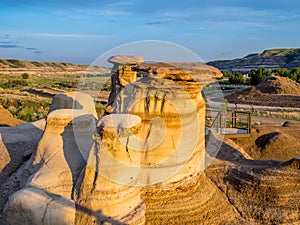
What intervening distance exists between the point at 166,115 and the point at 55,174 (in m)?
1.85

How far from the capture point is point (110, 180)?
451cm

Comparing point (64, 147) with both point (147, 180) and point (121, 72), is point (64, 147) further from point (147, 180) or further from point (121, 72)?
point (121, 72)

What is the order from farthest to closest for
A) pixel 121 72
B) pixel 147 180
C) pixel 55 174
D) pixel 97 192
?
pixel 121 72 < pixel 55 174 < pixel 147 180 < pixel 97 192

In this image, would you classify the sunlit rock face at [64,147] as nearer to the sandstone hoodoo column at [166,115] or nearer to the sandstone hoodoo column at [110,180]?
the sandstone hoodoo column at [110,180]

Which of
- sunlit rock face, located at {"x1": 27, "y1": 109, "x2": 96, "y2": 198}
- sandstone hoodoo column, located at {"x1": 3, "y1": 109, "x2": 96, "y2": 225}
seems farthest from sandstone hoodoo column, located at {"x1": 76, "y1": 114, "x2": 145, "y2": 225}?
sunlit rock face, located at {"x1": 27, "y1": 109, "x2": 96, "y2": 198}

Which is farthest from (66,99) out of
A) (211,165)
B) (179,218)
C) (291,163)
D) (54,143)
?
(291,163)

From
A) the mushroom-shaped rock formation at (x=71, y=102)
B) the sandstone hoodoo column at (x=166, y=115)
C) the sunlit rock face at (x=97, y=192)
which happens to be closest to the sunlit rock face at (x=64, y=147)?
the sunlit rock face at (x=97, y=192)

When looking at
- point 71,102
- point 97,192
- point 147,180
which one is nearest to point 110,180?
point 97,192

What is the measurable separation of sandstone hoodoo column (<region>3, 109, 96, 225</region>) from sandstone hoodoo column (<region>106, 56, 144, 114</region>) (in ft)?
2.64

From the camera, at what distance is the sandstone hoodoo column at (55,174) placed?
183 inches

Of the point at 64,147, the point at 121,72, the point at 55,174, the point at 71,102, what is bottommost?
the point at 55,174

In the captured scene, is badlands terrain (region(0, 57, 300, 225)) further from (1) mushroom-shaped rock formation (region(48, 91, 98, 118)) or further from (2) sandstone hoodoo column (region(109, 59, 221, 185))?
(1) mushroom-shaped rock formation (region(48, 91, 98, 118))

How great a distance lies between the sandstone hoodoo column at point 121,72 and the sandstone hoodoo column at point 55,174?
805 mm

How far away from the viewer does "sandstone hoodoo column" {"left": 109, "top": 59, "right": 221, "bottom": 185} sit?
→ 16.4 ft
